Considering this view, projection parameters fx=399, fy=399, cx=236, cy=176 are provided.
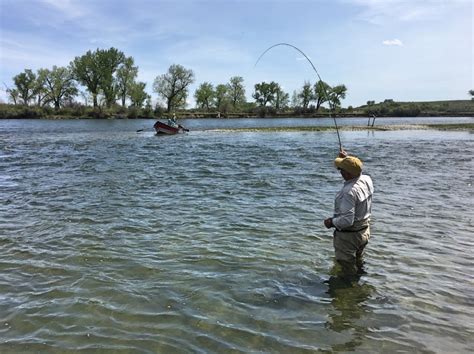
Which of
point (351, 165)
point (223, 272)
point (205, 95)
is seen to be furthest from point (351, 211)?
point (205, 95)

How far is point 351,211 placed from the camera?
21.7 ft

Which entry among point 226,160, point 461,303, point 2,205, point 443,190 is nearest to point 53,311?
point 461,303

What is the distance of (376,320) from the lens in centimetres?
590

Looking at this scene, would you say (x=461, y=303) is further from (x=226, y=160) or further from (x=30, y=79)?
(x=30, y=79)

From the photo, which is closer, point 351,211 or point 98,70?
point 351,211

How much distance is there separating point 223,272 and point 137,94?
126 meters

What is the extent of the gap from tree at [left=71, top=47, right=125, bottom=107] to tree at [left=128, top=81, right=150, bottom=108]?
5.59 m

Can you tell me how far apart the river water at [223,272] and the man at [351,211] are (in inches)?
26.6

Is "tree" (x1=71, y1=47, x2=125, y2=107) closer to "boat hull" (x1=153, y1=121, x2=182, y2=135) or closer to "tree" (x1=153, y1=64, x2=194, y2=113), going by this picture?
"tree" (x1=153, y1=64, x2=194, y2=113)

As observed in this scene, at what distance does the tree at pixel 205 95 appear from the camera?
152 metres

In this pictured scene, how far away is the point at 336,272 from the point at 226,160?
1911cm

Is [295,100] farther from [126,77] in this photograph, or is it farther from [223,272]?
[223,272]

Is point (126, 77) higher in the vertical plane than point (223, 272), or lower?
higher

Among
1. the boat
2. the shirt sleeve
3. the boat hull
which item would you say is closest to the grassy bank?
the boat
